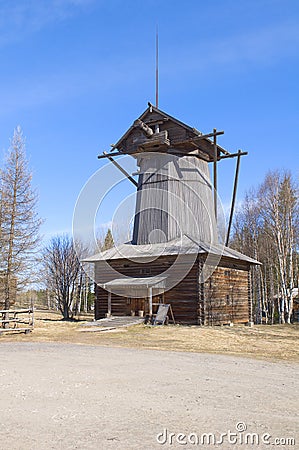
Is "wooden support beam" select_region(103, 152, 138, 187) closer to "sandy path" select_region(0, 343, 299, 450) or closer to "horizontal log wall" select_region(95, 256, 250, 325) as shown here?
"horizontal log wall" select_region(95, 256, 250, 325)

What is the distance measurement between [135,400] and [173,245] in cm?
1879

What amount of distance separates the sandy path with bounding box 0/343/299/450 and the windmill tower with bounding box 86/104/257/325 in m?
12.4

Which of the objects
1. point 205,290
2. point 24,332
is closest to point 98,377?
point 24,332

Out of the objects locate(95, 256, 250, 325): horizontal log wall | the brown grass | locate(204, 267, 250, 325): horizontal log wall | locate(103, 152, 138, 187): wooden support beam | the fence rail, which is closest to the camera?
the brown grass

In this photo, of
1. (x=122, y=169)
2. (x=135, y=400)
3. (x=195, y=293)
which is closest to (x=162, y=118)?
(x=122, y=169)

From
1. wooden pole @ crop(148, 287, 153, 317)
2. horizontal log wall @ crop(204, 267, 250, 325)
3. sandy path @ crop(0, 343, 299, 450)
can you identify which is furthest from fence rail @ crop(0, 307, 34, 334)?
horizontal log wall @ crop(204, 267, 250, 325)

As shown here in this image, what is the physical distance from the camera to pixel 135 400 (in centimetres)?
676

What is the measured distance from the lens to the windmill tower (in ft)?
79.0

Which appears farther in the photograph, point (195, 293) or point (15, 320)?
point (195, 293)

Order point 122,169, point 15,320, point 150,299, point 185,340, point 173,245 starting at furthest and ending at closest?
point 122,169 → point 173,245 → point 150,299 → point 15,320 → point 185,340

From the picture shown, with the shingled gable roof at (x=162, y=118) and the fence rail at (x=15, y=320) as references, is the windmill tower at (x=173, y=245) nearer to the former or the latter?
the shingled gable roof at (x=162, y=118)

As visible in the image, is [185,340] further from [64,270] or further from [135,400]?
[64,270]

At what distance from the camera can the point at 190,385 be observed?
805 cm

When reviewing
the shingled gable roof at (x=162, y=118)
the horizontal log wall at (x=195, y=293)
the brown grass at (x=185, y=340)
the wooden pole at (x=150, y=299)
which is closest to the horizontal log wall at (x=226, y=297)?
the horizontal log wall at (x=195, y=293)
